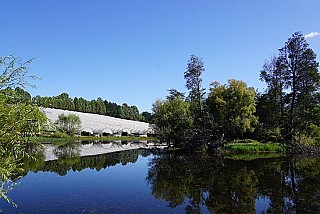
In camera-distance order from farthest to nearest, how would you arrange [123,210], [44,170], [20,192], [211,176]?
[44,170]
[211,176]
[20,192]
[123,210]

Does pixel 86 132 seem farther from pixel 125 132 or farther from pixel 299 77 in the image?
pixel 299 77

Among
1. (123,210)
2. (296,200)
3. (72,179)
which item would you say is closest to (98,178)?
(72,179)

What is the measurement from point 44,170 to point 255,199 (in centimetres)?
1521

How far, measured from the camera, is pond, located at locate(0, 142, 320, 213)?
11.2 metres

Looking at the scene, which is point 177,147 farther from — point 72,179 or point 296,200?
point 296,200

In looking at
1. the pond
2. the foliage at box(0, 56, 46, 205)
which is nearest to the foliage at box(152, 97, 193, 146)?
the pond

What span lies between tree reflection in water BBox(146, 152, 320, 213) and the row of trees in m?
12.6

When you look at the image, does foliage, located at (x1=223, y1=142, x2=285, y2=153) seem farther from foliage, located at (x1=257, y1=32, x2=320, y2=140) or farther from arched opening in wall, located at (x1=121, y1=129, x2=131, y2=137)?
arched opening in wall, located at (x1=121, y1=129, x2=131, y2=137)

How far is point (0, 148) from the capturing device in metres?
4.43

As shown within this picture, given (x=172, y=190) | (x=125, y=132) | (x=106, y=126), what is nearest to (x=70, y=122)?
(x=106, y=126)

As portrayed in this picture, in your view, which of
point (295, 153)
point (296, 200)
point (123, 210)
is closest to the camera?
point (123, 210)

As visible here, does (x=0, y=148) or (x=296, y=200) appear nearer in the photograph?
(x=0, y=148)

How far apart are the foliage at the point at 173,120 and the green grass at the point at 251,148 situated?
21.9 feet

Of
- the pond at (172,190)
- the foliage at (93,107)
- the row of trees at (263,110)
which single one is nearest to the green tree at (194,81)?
the row of trees at (263,110)
